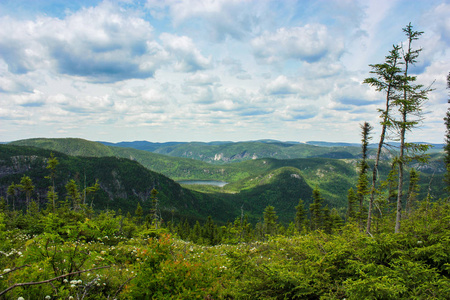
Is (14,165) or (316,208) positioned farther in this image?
(14,165)

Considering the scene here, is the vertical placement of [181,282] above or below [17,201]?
above

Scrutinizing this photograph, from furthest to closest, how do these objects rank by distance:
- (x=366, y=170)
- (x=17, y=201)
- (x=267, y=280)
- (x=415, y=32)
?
1. (x=17, y=201)
2. (x=366, y=170)
3. (x=415, y=32)
4. (x=267, y=280)

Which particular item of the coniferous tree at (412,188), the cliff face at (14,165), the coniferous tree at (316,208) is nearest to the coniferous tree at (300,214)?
the coniferous tree at (316,208)

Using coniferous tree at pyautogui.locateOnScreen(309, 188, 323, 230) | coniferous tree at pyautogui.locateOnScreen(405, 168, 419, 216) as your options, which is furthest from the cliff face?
coniferous tree at pyautogui.locateOnScreen(405, 168, 419, 216)

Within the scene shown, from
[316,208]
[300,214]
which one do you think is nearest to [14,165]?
[300,214]

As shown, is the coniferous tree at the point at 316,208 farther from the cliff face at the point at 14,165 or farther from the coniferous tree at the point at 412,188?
the cliff face at the point at 14,165

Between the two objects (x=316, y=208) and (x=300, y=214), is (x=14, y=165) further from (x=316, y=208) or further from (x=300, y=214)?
(x=316, y=208)

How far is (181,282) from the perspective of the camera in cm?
564

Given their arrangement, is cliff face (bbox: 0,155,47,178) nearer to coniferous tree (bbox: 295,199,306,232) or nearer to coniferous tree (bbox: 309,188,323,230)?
coniferous tree (bbox: 295,199,306,232)

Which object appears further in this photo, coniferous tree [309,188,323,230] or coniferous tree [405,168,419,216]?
coniferous tree [309,188,323,230]

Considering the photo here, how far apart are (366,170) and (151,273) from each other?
35595 mm

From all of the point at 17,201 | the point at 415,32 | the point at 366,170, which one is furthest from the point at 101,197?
the point at 415,32

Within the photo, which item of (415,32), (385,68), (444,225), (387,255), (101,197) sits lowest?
(101,197)

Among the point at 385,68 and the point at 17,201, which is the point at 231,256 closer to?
the point at 385,68
